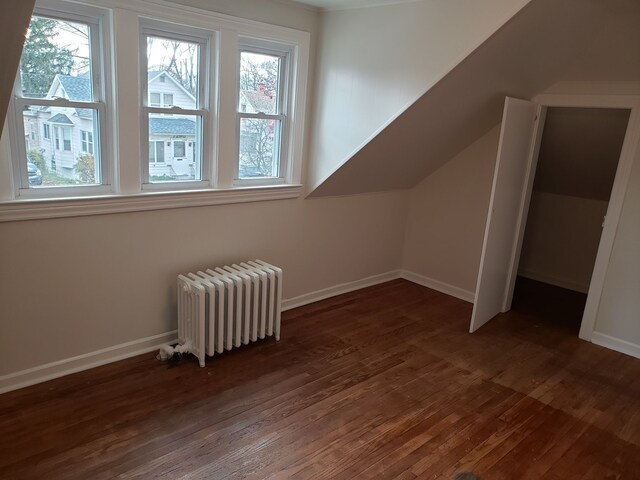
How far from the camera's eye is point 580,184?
479 cm

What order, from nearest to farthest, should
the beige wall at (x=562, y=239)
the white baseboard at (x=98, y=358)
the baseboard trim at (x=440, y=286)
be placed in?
the white baseboard at (x=98, y=358), the baseboard trim at (x=440, y=286), the beige wall at (x=562, y=239)

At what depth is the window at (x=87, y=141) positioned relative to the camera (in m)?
2.76

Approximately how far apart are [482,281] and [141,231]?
101 inches

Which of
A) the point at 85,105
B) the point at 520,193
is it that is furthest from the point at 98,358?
the point at 520,193

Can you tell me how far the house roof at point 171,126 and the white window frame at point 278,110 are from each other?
374 millimetres

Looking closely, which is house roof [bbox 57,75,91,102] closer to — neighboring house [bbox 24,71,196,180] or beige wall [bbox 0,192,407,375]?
neighboring house [bbox 24,71,196,180]

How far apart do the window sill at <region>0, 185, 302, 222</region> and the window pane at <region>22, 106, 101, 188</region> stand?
6.4 inches

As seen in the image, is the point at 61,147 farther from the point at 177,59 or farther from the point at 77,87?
the point at 177,59

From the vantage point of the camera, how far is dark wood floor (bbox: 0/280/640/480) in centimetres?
230

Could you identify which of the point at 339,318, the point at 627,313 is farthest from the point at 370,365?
the point at 627,313

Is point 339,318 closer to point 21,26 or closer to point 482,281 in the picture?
point 482,281

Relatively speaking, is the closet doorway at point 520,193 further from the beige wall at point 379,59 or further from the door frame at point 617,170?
the beige wall at point 379,59

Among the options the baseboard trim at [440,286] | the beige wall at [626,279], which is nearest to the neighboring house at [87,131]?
the baseboard trim at [440,286]

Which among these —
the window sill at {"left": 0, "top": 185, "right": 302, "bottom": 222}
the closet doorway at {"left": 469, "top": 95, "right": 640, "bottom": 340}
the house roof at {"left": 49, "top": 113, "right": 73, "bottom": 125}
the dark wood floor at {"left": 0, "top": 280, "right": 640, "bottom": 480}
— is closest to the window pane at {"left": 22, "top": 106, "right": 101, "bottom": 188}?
the house roof at {"left": 49, "top": 113, "right": 73, "bottom": 125}
